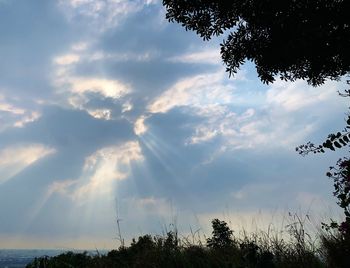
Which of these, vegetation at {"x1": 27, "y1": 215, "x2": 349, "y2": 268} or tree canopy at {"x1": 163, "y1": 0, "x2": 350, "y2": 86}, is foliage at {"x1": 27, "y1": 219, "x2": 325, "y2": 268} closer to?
vegetation at {"x1": 27, "y1": 215, "x2": 349, "y2": 268}

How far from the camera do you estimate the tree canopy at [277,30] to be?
9523 mm

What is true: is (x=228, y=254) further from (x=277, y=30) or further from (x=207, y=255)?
(x=277, y=30)

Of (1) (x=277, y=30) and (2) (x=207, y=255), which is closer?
(2) (x=207, y=255)

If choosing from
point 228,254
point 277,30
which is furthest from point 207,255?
point 277,30

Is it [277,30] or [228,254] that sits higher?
[277,30]

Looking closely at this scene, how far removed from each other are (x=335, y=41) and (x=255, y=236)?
5.17 metres

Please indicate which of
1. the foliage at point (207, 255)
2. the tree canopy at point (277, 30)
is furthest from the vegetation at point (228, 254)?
the tree canopy at point (277, 30)

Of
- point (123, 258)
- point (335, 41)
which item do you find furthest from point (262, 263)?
point (335, 41)

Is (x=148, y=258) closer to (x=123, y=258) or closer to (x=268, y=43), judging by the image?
(x=123, y=258)

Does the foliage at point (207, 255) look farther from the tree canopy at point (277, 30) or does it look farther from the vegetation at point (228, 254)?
the tree canopy at point (277, 30)

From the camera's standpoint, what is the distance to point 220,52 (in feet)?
36.7

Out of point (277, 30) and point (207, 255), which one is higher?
point (277, 30)

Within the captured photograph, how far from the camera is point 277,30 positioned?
10.1 metres

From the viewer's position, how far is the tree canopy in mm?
9523
